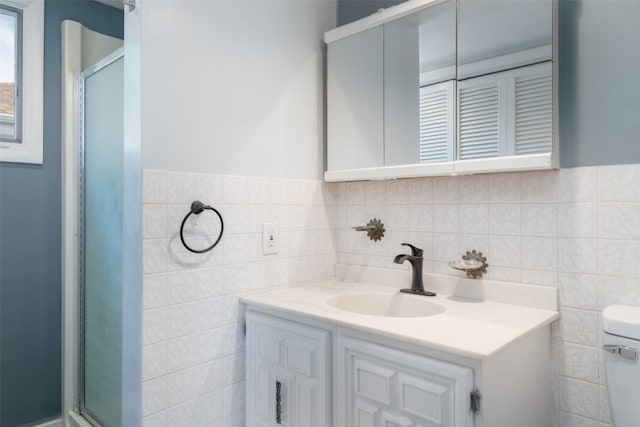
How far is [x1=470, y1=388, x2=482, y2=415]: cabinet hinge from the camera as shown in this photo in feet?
3.07

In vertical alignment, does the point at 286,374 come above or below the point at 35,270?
below

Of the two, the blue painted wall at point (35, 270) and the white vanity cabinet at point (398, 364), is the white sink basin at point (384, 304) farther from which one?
the blue painted wall at point (35, 270)

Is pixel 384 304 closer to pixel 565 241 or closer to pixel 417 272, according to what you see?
pixel 417 272

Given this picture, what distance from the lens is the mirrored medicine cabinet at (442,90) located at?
→ 126 centimetres

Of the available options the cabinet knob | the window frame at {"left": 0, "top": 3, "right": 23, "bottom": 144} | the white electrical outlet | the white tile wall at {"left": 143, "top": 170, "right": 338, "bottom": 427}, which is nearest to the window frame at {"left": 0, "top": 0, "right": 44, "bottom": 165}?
the window frame at {"left": 0, "top": 3, "right": 23, "bottom": 144}

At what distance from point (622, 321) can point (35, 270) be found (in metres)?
2.38

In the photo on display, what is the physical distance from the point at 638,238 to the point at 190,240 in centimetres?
141

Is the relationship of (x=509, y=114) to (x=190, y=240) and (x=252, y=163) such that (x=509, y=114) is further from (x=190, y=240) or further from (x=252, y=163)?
(x=190, y=240)

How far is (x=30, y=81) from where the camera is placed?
1902mm

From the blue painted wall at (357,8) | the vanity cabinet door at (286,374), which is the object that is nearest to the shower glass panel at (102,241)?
the vanity cabinet door at (286,374)

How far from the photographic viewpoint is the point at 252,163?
1.57 meters

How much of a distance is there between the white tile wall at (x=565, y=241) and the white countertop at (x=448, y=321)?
118mm

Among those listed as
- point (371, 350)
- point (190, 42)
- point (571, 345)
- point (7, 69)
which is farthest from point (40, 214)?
point (571, 345)

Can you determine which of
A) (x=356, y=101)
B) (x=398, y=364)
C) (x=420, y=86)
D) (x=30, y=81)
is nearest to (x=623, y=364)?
(x=398, y=364)
